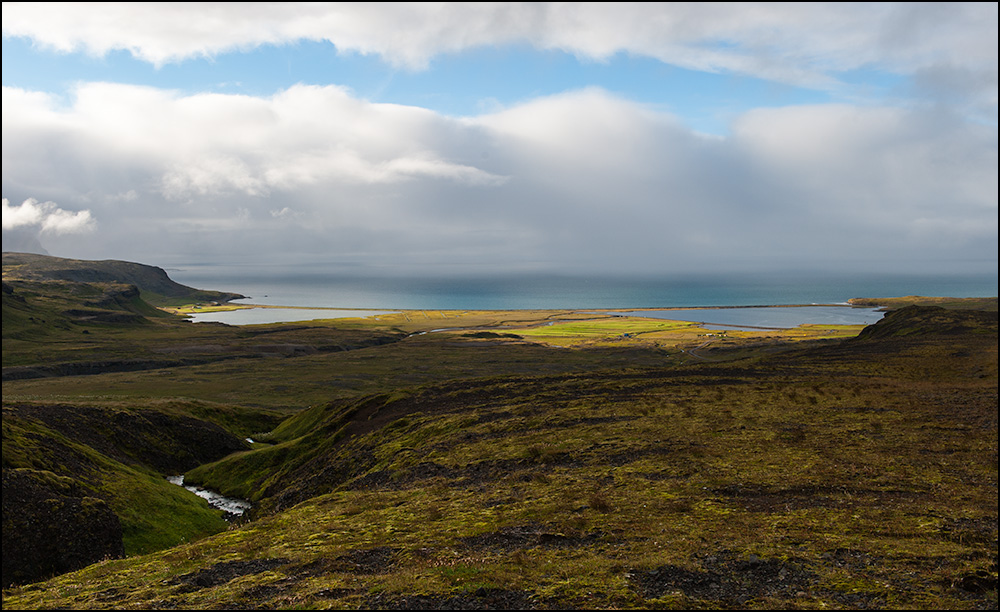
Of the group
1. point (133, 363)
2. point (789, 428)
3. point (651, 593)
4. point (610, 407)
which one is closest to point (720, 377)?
point (610, 407)

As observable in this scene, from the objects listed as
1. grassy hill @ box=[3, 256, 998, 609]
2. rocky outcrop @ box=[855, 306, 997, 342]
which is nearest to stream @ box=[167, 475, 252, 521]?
grassy hill @ box=[3, 256, 998, 609]

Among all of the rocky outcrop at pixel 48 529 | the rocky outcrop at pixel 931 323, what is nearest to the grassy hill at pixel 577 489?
the rocky outcrop at pixel 48 529

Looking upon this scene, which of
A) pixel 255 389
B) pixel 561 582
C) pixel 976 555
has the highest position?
pixel 976 555

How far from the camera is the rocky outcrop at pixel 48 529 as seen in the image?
31.4 m

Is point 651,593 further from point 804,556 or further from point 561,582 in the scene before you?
point 804,556

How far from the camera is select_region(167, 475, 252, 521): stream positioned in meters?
52.8

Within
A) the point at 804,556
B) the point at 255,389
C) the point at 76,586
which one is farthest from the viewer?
the point at 255,389

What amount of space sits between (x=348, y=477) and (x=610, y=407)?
90.9 feet

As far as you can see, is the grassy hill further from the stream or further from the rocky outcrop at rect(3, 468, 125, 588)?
the stream

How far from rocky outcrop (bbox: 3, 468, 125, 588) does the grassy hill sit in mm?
599

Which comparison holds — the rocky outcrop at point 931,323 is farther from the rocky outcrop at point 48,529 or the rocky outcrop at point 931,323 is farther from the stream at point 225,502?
the rocky outcrop at point 48,529

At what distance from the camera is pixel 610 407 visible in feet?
184

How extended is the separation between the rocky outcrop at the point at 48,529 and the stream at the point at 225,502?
15.3 m

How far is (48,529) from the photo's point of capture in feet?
109
